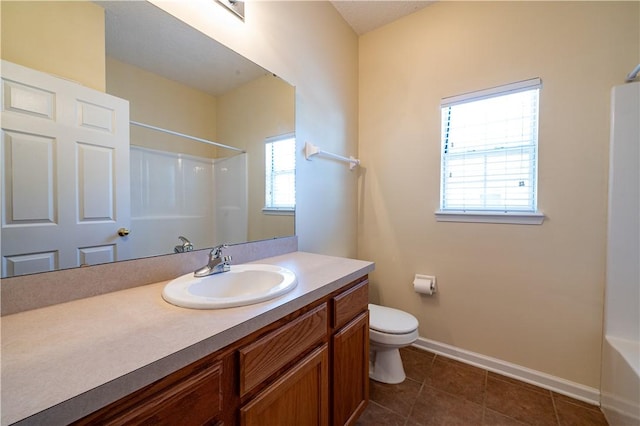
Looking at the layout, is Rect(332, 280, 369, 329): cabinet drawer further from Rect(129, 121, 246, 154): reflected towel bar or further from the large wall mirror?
Rect(129, 121, 246, 154): reflected towel bar

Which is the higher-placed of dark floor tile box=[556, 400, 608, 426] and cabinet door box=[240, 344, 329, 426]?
cabinet door box=[240, 344, 329, 426]

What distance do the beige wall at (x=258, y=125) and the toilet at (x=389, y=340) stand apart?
0.84 meters

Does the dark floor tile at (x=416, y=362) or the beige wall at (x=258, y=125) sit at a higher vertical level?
the beige wall at (x=258, y=125)

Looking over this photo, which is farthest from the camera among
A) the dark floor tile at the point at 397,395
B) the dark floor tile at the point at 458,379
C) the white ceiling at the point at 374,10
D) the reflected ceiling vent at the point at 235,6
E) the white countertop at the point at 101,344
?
the white ceiling at the point at 374,10

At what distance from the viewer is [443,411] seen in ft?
4.74

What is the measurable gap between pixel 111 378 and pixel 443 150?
2.16 m

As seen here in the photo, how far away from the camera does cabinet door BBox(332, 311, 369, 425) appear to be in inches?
43.5

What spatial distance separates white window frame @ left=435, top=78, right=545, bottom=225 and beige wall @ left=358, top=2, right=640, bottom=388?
4 centimetres

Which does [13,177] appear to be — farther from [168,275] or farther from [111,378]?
[111,378]

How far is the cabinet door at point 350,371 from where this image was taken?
43.5 inches

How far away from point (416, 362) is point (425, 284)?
0.58m

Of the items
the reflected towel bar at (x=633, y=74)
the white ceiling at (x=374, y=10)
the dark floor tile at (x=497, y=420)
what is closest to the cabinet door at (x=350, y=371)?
the dark floor tile at (x=497, y=420)

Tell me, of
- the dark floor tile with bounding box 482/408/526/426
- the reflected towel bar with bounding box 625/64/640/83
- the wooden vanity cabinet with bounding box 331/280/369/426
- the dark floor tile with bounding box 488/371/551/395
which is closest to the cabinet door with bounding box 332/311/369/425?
the wooden vanity cabinet with bounding box 331/280/369/426

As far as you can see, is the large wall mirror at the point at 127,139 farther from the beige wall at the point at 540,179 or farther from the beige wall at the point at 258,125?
the beige wall at the point at 540,179
